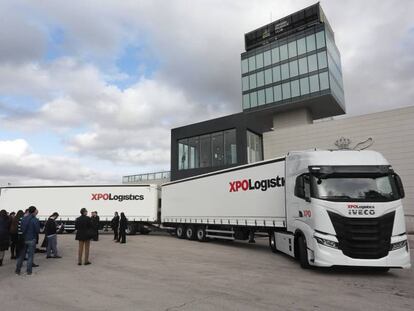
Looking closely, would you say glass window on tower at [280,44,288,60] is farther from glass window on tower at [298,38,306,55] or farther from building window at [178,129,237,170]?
building window at [178,129,237,170]

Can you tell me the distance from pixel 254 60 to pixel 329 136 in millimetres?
19507

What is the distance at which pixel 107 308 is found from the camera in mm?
5789

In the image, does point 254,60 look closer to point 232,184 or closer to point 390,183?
point 232,184

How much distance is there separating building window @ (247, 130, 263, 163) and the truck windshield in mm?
26285

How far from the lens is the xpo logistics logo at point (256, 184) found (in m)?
12.8

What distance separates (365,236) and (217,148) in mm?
28939

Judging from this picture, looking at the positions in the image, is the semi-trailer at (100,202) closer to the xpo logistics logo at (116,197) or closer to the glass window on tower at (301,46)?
the xpo logistics logo at (116,197)

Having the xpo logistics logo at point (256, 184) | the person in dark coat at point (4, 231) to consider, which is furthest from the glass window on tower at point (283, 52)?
the person in dark coat at point (4, 231)

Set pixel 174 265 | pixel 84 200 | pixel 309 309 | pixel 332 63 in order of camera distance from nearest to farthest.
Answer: pixel 309 309
pixel 174 265
pixel 84 200
pixel 332 63

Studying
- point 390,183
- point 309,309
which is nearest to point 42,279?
point 309,309

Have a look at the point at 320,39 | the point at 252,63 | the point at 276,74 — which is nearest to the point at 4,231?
the point at 276,74

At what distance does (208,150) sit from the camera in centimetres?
3809

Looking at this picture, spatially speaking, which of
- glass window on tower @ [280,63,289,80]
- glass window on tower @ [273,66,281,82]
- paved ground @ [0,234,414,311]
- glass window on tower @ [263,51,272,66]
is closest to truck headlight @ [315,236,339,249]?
Answer: paved ground @ [0,234,414,311]

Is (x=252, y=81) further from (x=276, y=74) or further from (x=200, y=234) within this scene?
(x=200, y=234)
